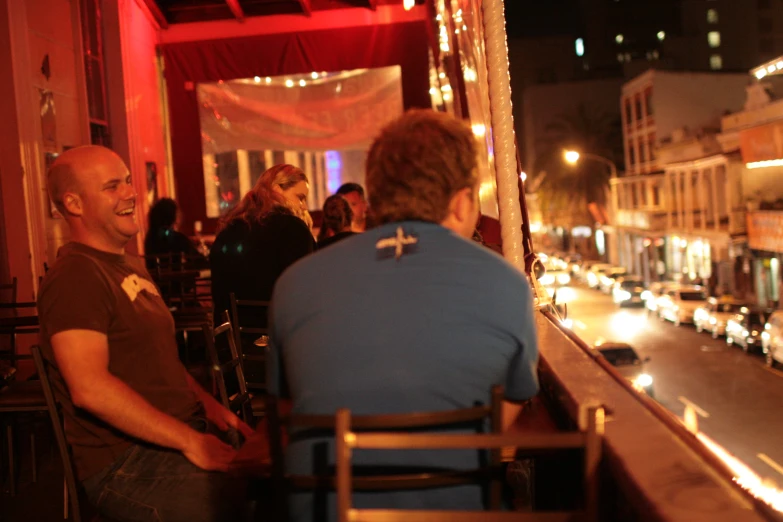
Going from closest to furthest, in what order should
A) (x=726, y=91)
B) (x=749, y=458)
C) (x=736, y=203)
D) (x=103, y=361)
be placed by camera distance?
(x=103, y=361)
(x=749, y=458)
(x=736, y=203)
(x=726, y=91)

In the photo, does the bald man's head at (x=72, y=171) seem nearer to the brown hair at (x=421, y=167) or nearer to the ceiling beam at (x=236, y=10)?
the brown hair at (x=421, y=167)

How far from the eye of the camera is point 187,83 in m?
11.1

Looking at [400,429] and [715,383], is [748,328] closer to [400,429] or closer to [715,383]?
[715,383]

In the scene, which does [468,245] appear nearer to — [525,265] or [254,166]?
[525,265]

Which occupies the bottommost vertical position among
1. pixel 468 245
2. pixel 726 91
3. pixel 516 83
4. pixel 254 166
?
pixel 468 245

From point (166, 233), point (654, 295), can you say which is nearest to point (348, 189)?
point (166, 233)

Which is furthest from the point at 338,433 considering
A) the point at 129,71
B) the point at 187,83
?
the point at 187,83

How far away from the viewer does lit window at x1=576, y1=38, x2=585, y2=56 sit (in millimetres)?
87438

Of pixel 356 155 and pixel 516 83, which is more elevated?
pixel 516 83

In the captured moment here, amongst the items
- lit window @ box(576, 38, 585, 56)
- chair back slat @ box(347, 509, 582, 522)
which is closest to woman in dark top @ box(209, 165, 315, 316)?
chair back slat @ box(347, 509, 582, 522)

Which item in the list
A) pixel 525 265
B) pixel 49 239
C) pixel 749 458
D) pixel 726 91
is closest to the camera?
pixel 525 265

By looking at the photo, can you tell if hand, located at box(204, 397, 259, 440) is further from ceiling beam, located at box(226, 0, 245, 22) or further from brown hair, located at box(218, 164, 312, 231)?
ceiling beam, located at box(226, 0, 245, 22)

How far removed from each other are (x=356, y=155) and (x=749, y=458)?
29.2 feet

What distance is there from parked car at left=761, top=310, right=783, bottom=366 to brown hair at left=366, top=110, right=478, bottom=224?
869 inches
